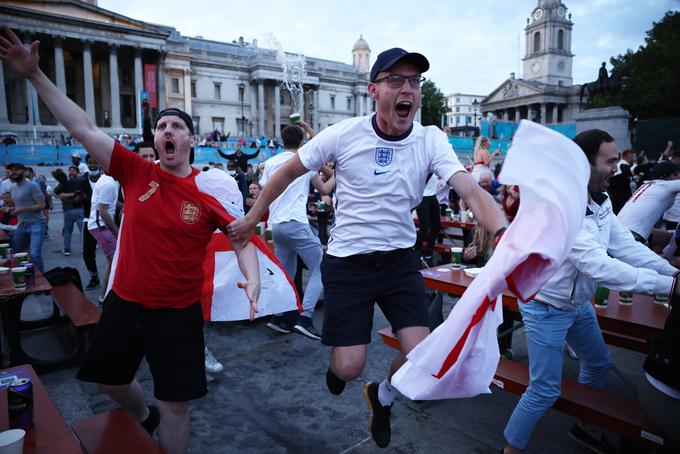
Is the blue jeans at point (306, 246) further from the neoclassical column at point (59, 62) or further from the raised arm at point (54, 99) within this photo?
the neoclassical column at point (59, 62)

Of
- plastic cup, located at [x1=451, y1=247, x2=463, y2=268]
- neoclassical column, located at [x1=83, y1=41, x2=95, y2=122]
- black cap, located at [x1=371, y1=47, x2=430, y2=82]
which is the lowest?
plastic cup, located at [x1=451, y1=247, x2=463, y2=268]

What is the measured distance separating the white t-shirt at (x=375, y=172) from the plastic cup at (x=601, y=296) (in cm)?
191

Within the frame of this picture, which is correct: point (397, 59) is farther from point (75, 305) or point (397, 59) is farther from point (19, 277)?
point (75, 305)

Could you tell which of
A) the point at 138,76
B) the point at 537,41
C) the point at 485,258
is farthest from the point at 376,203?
the point at 537,41

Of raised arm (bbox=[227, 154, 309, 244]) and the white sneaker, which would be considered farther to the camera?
the white sneaker

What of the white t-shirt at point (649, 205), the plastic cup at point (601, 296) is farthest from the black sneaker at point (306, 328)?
the white t-shirt at point (649, 205)

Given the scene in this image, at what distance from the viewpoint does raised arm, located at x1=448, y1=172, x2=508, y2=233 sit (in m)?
2.26

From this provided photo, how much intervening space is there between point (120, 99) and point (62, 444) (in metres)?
63.1

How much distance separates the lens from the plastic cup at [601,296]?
381 cm

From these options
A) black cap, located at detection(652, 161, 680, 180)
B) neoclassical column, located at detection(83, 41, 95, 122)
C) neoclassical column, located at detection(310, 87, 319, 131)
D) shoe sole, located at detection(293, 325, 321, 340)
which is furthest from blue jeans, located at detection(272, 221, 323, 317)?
neoclassical column, located at detection(310, 87, 319, 131)

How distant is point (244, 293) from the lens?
4.15 m

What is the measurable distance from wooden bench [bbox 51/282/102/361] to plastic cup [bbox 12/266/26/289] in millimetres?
547

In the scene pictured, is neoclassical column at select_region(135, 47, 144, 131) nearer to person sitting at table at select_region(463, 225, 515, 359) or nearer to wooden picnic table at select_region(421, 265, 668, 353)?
person sitting at table at select_region(463, 225, 515, 359)

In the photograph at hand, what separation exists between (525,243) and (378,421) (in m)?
2.04
